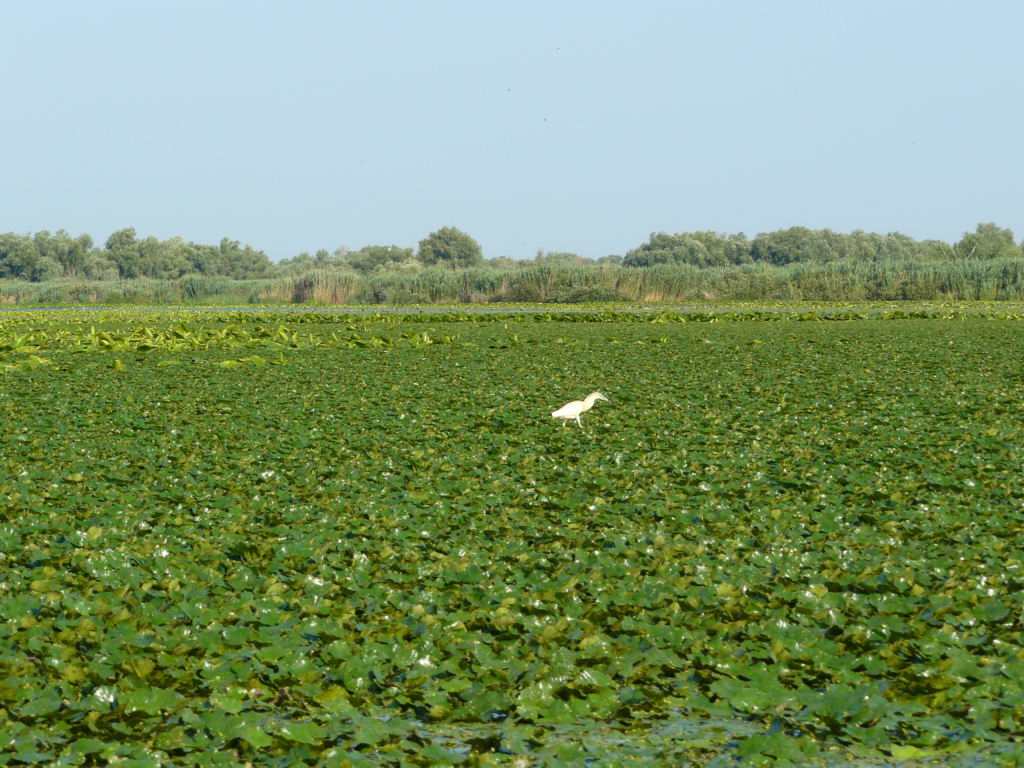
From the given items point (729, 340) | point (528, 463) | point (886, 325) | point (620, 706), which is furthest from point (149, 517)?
point (886, 325)

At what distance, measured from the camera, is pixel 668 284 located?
40.8m

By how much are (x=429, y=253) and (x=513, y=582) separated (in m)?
84.5

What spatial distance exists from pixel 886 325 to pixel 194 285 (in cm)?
3267

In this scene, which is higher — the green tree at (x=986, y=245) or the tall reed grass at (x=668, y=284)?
the green tree at (x=986, y=245)

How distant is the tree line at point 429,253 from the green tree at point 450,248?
8cm

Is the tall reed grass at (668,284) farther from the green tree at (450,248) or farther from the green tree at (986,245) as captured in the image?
the green tree at (450,248)

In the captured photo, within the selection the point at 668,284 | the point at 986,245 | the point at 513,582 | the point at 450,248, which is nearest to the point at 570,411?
the point at 513,582

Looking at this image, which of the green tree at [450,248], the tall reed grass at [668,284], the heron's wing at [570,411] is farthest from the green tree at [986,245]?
the heron's wing at [570,411]

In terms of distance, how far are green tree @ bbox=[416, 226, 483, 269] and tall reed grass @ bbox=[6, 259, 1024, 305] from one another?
42.9 metres

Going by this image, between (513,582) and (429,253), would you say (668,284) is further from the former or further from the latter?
(429,253)

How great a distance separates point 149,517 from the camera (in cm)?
555

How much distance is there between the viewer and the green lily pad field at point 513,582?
10.6ft

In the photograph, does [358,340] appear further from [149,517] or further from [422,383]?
[149,517]

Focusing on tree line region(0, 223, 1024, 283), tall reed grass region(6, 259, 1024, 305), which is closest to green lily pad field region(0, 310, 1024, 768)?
tall reed grass region(6, 259, 1024, 305)
